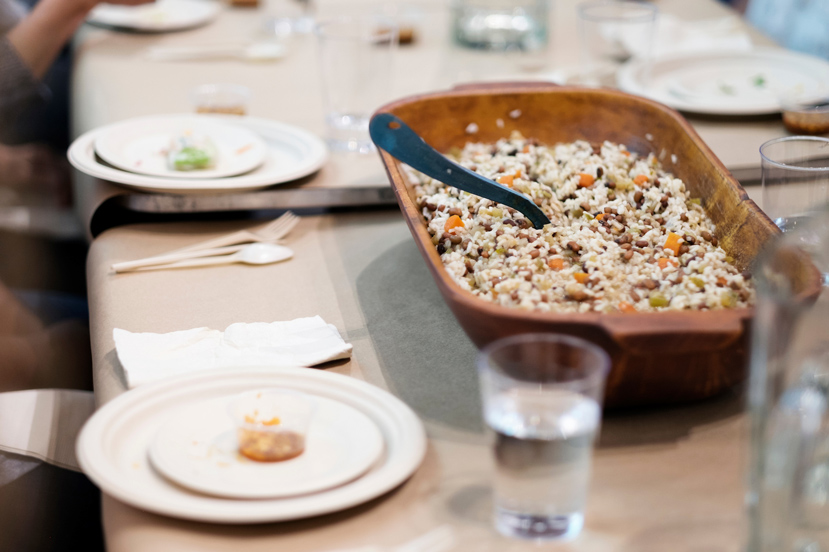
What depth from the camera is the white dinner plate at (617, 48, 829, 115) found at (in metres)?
1.66

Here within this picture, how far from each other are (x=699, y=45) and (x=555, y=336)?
1652 millimetres

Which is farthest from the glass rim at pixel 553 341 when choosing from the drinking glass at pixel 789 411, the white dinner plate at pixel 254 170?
the white dinner plate at pixel 254 170

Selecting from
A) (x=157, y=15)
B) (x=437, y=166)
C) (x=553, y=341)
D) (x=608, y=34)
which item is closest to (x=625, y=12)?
(x=608, y=34)

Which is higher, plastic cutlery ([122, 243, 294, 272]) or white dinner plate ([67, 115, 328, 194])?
white dinner plate ([67, 115, 328, 194])

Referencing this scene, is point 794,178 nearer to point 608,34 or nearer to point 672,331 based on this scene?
point 672,331

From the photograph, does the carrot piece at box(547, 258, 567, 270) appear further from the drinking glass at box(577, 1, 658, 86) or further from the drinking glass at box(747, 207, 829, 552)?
the drinking glass at box(577, 1, 658, 86)

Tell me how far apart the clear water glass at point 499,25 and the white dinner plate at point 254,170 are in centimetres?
77

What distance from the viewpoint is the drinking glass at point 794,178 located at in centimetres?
104

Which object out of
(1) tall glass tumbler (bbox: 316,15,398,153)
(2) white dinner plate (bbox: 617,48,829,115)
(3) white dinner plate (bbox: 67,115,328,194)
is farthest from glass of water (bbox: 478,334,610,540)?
(2) white dinner plate (bbox: 617,48,829,115)

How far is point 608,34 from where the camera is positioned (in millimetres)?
1921

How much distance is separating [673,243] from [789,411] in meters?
0.44

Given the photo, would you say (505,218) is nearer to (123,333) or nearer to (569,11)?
(123,333)

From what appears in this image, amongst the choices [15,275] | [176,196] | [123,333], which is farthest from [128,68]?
[123,333]

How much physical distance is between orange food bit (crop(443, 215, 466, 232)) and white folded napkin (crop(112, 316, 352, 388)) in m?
0.20
